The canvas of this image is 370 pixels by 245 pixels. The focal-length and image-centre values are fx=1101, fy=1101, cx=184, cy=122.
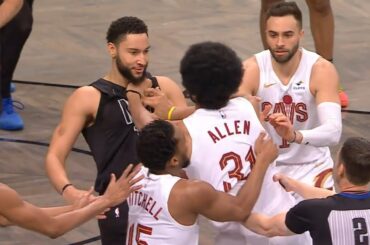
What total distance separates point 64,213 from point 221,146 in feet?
2.39

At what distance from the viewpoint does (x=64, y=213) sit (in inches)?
185

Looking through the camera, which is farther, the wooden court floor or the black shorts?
the wooden court floor

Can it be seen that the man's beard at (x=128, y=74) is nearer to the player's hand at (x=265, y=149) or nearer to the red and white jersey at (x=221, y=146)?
the red and white jersey at (x=221, y=146)

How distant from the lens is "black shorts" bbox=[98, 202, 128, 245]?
5.29 metres

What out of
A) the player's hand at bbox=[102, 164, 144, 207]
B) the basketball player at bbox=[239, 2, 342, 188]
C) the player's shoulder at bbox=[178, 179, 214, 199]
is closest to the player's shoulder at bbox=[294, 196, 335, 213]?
the player's shoulder at bbox=[178, 179, 214, 199]

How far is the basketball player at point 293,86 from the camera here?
562 centimetres

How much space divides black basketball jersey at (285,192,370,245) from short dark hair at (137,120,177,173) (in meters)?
0.59

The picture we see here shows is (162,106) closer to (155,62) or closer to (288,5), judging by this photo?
(288,5)

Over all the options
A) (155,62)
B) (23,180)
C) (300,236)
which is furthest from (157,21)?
(300,236)

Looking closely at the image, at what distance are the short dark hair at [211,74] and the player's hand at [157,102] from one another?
0.41 m

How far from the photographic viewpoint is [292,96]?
5668 millimetres

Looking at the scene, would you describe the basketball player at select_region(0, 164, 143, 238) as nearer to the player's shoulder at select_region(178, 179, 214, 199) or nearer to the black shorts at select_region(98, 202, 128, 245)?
the player's shoulder at select_region(178, 179, 214, 199)

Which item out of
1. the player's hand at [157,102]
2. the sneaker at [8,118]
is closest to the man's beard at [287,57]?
the player's hand at [157,102]

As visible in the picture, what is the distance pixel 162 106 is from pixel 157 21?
19.5 ft
